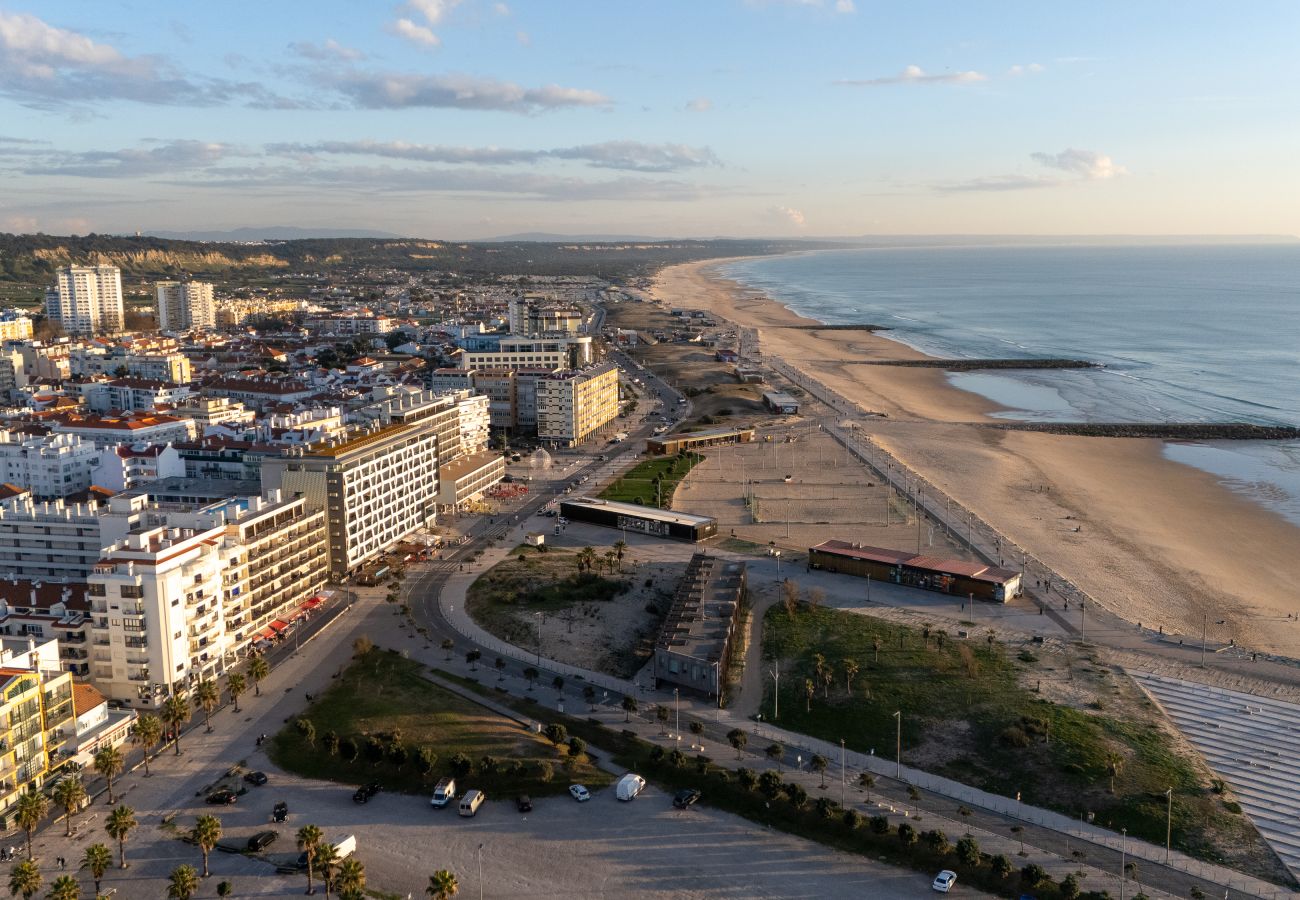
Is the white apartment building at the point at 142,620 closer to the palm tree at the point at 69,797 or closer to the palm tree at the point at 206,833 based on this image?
the palm tree at the point at 69,797

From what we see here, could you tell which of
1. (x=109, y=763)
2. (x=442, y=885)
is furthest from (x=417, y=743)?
(x=442, y=885)

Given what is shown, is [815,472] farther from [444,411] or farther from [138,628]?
[138,628]

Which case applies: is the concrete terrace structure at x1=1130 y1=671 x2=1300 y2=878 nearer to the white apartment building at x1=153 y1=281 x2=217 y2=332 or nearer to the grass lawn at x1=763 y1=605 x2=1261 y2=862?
the grass lawn at x1=763 y1=605 x2=1261 y2=862

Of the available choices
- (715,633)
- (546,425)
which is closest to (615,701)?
(715,633)

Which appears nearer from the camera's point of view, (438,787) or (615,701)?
(438,787)

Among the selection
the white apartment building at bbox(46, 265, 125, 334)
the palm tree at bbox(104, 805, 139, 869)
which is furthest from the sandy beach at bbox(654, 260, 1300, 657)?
the white apartment building at bbox(46, 265, 125, 334)
